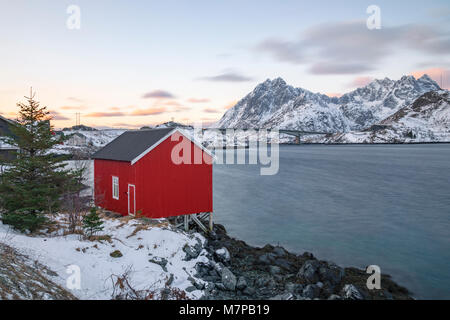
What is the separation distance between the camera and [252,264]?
15.7m

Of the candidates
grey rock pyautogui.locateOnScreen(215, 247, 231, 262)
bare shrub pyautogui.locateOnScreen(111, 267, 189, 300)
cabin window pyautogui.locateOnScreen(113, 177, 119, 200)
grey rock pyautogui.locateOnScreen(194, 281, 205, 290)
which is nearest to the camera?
bare shrub pyautogui.locateOnScreen(111, 267, 189, 300)

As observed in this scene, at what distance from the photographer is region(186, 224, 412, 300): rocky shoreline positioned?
39.2ft

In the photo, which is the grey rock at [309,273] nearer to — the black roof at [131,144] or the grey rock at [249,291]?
the grey rock at [249,291]

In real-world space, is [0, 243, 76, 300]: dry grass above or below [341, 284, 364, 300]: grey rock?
above

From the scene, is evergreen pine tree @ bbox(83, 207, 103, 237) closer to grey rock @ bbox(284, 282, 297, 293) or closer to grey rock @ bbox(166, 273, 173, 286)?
grey rock @ bbox(166, 273, 173, 286)

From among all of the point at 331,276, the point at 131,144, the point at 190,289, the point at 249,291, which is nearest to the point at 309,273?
the point at 331,276

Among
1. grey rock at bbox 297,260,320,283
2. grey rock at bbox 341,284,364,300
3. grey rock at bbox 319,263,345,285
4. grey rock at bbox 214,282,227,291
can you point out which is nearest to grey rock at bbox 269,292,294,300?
grey rock at bbox 214,282,227,291

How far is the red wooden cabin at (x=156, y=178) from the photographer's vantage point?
17703 mm

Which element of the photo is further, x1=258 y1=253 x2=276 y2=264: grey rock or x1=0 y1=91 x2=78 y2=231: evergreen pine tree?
x1=258 y1=253 x2=276 y2=264: grey rock

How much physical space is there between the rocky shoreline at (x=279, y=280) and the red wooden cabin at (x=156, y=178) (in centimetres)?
358

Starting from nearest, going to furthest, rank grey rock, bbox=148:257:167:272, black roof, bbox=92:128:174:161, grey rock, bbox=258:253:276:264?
grey rock, bbox=148:257:167:272
grey rock, bbox=258:253:276:264
black roof, bbox=92:128:174:161

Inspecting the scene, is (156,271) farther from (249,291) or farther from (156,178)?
(156,178)
